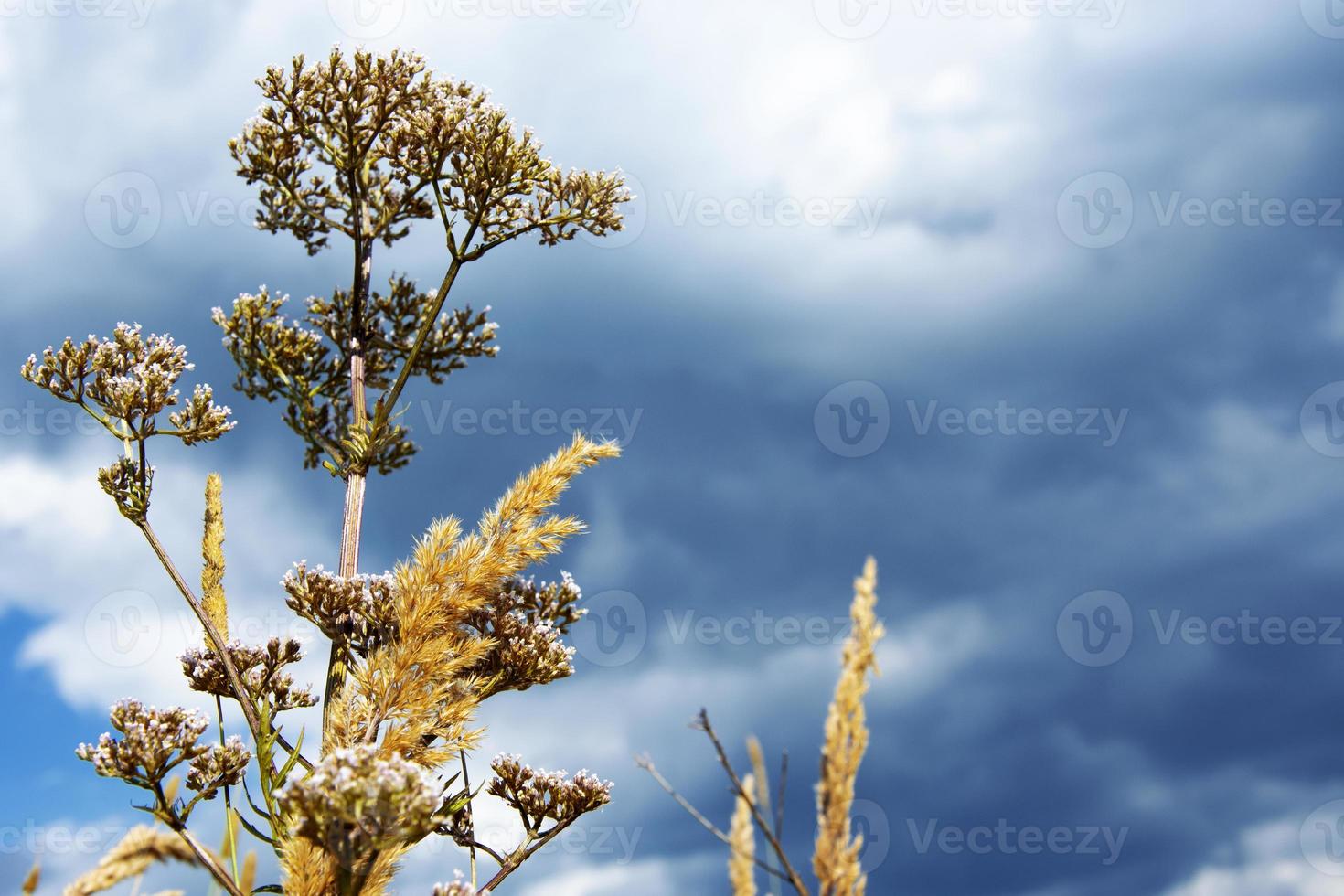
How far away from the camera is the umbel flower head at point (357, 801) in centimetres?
418

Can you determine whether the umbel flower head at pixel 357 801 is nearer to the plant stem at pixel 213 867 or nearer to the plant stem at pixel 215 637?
the plant stem at pixel 213 867

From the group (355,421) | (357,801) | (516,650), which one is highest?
(355,421)

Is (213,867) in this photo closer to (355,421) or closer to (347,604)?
(347,604)

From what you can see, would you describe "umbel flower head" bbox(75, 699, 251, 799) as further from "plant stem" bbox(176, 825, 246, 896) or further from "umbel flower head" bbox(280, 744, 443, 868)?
"umbel flower head" bbox(280, 744, 443, 868)

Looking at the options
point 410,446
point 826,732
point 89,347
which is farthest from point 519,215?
point 826,732

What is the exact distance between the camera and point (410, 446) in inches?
322

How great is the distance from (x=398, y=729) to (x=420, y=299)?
4.24 meters

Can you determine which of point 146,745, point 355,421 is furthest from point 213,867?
point 355,421

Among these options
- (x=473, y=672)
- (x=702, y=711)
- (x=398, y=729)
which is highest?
(x=473, y=672)

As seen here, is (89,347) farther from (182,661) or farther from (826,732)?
(826,732)

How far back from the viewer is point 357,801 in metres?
4.19

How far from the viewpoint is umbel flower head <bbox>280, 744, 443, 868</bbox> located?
4.18m

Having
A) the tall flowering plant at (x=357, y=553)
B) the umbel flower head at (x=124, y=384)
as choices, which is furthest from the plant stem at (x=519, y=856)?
the umbel flower head at (x=124, y=384)

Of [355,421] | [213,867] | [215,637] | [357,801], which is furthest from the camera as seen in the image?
[355,421]
